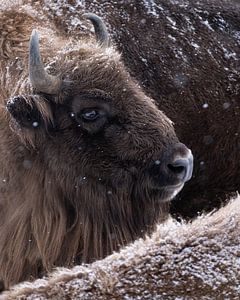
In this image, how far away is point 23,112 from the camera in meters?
5.07

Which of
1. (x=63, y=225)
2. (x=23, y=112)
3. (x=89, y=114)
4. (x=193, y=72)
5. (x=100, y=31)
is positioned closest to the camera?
(x=23, y=112)

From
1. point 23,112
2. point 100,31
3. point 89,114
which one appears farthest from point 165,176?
point 100,31

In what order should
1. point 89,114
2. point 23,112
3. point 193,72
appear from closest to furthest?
point 23,112 → point 89,114 → point 193,72

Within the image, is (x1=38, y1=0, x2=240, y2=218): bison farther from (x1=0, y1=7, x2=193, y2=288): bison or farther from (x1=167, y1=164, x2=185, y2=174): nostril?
(x1=167, y1=164, x2=185, y2=174): nostril

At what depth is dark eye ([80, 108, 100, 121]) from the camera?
17.0 feet

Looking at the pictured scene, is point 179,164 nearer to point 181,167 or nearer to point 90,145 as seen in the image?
point 181,167

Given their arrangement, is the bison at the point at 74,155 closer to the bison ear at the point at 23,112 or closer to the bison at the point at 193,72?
the bison ear at the point at 23,112

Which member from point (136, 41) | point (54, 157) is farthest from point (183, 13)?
point (54, 157)

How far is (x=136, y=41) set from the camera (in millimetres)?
6648

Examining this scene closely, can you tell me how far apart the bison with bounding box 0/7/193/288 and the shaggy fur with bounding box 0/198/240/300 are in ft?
6.97

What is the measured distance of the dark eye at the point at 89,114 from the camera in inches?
204

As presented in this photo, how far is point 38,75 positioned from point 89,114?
426 mm

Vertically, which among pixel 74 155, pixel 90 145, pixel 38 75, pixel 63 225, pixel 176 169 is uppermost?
pixel 38 75

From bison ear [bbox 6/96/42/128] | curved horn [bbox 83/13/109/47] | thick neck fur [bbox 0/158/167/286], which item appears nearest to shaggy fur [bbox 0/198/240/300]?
bison ear [bbox 6/96/42/128]
